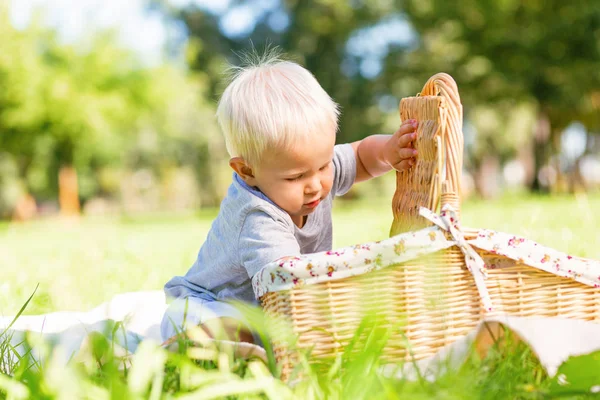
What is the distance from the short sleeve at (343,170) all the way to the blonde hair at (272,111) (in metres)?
0.36

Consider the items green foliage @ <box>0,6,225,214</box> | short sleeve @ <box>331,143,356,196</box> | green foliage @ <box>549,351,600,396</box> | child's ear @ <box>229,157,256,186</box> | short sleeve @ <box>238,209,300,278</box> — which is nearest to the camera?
green foliage @ <box>549,351,600,396</box>

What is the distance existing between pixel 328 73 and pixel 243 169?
61.2 feet

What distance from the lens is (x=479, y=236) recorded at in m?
1.55

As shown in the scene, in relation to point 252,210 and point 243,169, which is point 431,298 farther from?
point 243,169

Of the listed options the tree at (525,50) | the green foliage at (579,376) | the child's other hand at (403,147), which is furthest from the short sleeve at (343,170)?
the tree at (525,50)

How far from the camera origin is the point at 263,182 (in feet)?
6.17

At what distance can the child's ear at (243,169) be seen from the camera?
6.33 feet

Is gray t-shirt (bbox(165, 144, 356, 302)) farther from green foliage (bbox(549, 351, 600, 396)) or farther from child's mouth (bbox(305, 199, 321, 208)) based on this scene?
green foliage (bbox(549, 351, 600, 396))

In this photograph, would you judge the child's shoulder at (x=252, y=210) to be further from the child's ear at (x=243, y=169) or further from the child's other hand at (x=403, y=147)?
the child's other hand at (x=403, y=147)

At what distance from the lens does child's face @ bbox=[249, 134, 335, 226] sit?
5.99ft

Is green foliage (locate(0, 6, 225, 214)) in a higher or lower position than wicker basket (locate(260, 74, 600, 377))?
higher

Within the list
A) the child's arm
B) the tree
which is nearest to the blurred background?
the tree

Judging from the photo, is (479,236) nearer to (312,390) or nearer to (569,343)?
(569,343)

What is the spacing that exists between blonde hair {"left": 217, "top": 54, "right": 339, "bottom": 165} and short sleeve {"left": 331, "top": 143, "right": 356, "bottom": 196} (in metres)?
0.36
